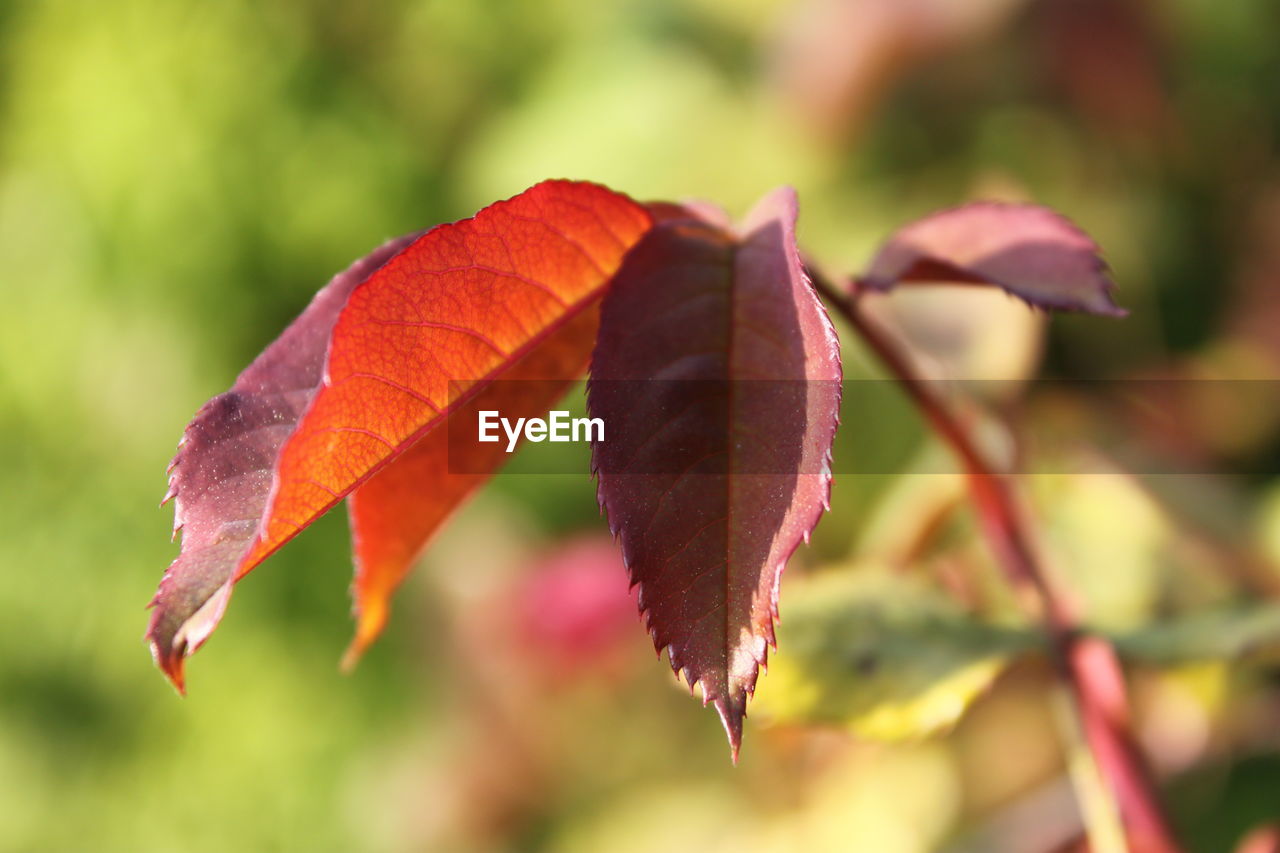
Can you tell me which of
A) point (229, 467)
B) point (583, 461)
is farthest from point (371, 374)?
point (583, 461)

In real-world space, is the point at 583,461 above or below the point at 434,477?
below

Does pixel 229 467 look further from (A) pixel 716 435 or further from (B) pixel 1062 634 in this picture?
(B) pixel 1062 634

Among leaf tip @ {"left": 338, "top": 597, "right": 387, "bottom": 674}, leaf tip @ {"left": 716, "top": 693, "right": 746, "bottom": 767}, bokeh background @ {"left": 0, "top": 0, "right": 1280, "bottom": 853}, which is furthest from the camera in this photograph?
bokeh background @ {"left": 0, "top": 0, "right": 1280, "bottom": 853}

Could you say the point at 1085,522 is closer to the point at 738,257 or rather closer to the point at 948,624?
the point at 948,624

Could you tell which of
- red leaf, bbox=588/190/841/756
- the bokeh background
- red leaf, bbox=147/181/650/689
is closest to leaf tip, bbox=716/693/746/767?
red leaf, bbox=588/190/841/756

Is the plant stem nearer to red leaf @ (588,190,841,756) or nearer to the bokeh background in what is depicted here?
red leaf @ (588,190,841,756)

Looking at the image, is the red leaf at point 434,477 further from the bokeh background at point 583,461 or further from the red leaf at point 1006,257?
the bokeh background at point 583,461
